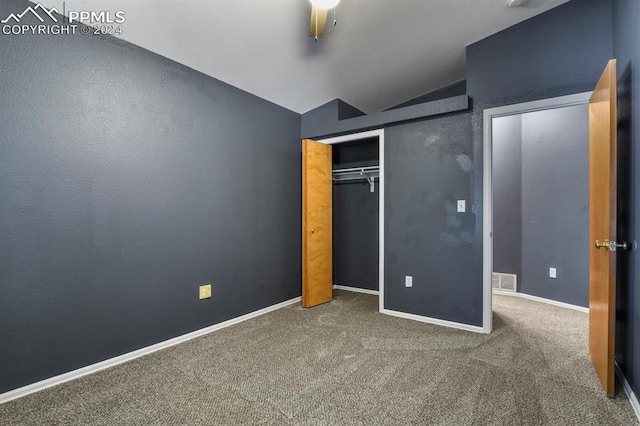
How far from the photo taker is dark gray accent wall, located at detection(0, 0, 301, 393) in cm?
176

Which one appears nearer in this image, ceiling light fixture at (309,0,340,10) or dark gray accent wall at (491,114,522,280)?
ceiling light fixture at (309,0,340,10)

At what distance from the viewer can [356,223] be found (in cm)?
432

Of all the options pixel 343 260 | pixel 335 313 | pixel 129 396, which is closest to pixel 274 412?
pixel 129 396

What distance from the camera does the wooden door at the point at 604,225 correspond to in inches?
66.3

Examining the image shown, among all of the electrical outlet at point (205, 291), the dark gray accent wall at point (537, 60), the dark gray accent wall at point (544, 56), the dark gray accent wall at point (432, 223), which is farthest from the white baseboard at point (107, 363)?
the dark gray accent wall at point (544, 56)

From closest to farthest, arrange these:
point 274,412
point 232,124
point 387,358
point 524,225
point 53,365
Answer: point 274,412 → point 53,365 → point 387,358 → point 232,124 → point 524,225

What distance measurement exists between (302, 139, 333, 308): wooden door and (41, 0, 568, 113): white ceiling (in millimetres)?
758

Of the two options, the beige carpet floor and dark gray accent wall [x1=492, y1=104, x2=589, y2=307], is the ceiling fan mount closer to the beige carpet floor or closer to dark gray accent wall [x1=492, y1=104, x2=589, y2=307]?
the beige carpet floor

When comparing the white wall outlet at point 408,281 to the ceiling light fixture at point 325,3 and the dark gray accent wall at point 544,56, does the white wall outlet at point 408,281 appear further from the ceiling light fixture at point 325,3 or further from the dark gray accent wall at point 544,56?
the ceiling light fixture at point 325,3

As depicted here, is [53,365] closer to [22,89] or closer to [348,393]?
[22,89]

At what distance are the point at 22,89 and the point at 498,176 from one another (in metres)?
4.94

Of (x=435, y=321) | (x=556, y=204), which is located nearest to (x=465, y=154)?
(x=435, y=321)

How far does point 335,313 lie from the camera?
10.6 ft

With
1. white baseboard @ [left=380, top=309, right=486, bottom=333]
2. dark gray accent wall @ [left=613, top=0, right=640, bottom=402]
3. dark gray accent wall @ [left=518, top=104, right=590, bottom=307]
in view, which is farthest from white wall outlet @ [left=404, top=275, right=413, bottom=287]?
dark gray accent wall @ [left=518, top=104, right=590, bottom=307]
